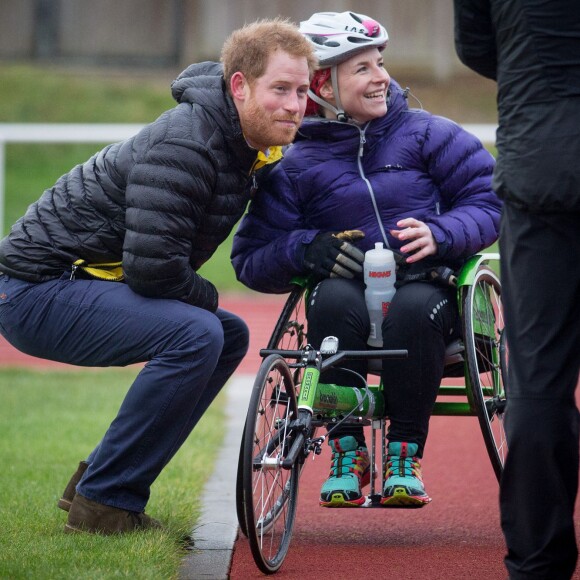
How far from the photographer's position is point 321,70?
186 inches

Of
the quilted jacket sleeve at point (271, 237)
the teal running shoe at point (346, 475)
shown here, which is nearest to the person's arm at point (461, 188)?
the quilted jacket sleeve at point (271, 237)

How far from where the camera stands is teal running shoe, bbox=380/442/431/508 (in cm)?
438

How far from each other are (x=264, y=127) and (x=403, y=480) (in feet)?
4.21

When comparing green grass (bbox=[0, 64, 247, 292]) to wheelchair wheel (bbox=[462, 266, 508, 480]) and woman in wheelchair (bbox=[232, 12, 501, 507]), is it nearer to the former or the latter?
woman in wheelchair (bbox=[232, 12, 501, 507])

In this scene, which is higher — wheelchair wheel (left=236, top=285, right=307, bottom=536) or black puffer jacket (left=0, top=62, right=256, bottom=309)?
black puffer jacket (left=0, top=62, right=256, bottom=309)

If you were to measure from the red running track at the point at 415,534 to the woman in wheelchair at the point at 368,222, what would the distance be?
0.66 ft

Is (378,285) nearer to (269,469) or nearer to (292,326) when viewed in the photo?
(292,326)

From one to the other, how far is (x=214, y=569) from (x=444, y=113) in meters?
21.4

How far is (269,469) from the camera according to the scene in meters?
4.08

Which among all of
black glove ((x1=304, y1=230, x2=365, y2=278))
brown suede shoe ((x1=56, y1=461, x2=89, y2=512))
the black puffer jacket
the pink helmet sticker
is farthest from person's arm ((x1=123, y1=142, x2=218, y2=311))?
the pink helmet sticker

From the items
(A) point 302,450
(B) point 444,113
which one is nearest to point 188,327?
(A) point 302,450

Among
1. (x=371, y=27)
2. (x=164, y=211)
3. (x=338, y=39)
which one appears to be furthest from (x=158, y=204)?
(x=371, y=27)

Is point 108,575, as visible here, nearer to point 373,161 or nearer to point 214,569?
point 214,569

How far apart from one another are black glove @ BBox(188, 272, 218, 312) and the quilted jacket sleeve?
321 mm
